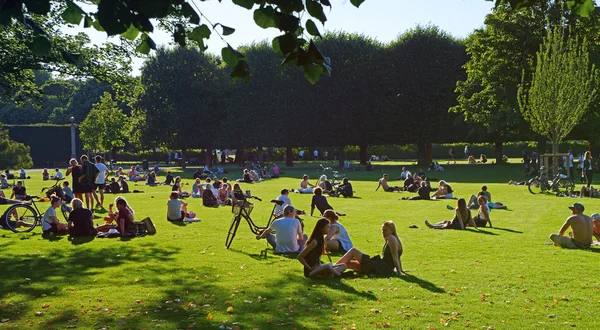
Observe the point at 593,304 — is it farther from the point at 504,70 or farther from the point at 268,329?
the point at 504,70

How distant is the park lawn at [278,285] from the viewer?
895 centimetres

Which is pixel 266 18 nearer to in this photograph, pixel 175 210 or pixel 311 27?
pixel 311 27

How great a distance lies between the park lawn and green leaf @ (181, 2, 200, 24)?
392 centimetres

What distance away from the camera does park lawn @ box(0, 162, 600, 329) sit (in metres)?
8.95

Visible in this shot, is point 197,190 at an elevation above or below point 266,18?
below

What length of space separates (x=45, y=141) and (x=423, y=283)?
7584 centimetres

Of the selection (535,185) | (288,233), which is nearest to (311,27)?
(288,233)

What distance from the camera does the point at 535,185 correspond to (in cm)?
3469

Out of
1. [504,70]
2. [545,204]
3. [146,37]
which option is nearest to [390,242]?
[146,37]

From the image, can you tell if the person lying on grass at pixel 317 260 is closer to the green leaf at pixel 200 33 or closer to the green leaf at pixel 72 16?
the green leaf at pixel 200 33

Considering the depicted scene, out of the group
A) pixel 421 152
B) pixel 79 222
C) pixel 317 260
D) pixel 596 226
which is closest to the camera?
pixel 317 260

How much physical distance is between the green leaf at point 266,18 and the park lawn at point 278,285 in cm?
402

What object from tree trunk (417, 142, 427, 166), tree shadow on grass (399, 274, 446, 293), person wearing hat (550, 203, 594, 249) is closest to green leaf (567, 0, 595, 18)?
tree shadow on grass (399, 274, 446, 293)

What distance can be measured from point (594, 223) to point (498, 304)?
7759mm
